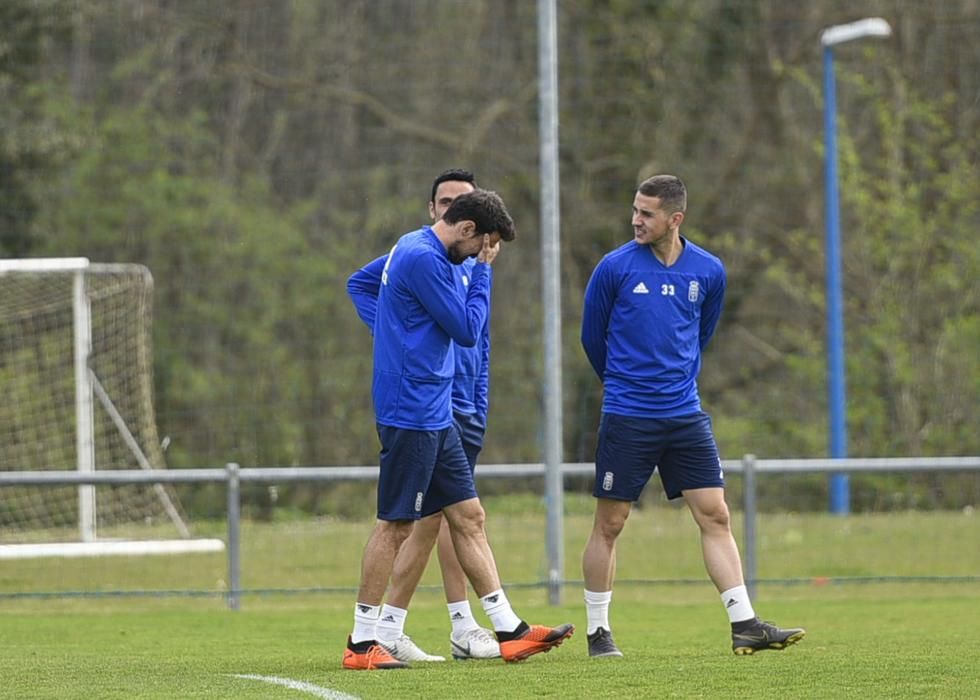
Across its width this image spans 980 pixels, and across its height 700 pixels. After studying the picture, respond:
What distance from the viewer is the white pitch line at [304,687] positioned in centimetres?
688

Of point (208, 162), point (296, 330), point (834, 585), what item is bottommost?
point (834, 585)

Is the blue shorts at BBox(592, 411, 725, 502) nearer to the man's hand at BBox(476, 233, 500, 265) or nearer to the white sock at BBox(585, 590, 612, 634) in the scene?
the white sock at BBox(585, 590, 612, 634)

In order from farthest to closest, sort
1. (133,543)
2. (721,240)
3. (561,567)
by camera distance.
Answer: (721,240)
(133,543)
(561,567)

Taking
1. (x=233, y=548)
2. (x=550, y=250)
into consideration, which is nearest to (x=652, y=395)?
(x=550, y=250)

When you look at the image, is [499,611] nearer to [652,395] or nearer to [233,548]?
[652,395]

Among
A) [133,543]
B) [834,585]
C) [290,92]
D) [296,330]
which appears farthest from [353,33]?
[834,585]

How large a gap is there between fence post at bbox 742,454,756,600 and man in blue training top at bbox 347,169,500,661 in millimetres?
3869

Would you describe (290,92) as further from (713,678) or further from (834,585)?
(713,678)

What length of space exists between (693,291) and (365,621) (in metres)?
2.04

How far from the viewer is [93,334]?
61.1ft

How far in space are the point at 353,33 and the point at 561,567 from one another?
11.3m

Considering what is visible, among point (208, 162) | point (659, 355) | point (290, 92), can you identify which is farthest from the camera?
point (208, 162)

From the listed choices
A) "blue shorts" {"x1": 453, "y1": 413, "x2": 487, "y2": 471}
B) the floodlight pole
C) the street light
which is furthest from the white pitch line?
the street light

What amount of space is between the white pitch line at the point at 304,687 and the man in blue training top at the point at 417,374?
43cm
